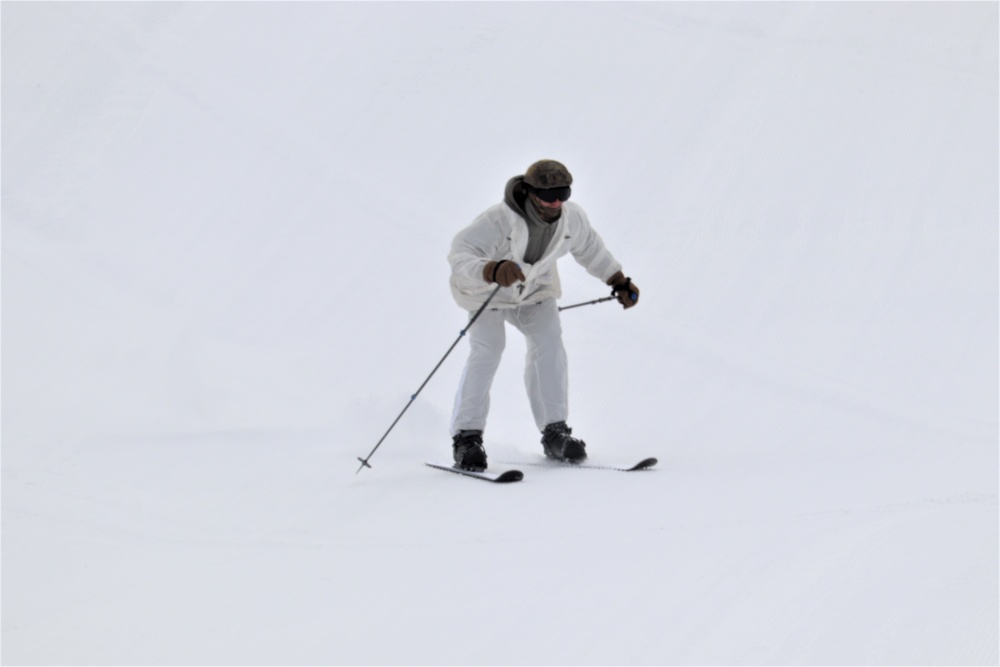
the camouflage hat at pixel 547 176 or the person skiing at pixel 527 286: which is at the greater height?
the camouflage hat at pixel 547 176

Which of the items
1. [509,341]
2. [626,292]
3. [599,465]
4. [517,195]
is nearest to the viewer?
[517,195]

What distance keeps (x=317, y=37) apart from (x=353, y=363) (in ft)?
17.4

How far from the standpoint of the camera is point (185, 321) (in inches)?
271

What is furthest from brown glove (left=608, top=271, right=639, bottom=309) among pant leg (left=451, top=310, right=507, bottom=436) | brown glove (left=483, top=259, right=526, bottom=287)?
brown glove (left=483, top=259, right=526, bottom=287)

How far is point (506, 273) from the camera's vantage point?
13.9 feet

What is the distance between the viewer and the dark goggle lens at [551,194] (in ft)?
14.4

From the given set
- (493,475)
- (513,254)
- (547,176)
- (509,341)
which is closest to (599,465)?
(493,475)

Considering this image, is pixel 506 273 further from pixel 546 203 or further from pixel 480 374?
pixel 480 374

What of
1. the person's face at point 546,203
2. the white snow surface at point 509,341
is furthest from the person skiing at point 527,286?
the white snow surface at point 509,341

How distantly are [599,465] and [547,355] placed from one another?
0.50 meters

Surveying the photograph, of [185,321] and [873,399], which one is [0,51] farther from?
[873,399]

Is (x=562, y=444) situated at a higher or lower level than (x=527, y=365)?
lower

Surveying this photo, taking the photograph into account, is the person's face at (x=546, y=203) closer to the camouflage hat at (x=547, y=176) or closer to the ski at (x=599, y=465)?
the camouflage hat at (x=547, y=176)

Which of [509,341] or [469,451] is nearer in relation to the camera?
[469,451]
